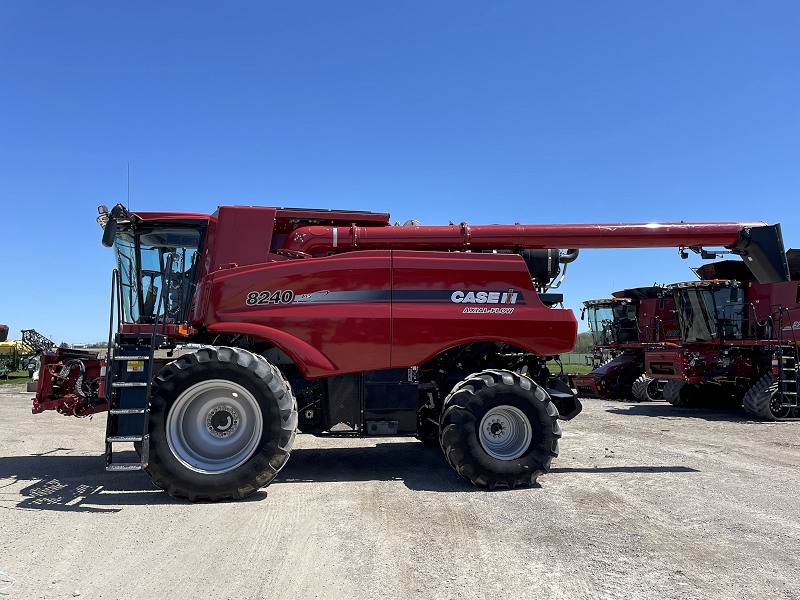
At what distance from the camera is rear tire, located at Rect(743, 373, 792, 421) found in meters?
13.2

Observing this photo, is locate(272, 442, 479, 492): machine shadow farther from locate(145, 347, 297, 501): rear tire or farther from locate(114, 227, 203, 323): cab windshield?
locate(114, 227, 203, 323): cab windshield

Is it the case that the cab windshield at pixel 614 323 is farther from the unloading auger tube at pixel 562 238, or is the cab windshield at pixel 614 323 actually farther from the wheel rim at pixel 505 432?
the wheel rim at pixel 505 432

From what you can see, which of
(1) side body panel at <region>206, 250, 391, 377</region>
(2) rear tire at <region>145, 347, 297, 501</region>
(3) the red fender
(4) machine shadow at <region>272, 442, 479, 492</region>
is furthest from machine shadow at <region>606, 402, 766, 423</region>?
(2) rear tire at <region>145, 347, 297, 501</region>

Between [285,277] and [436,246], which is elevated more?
[436,246]

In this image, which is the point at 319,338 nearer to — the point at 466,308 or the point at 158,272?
the point at 466,308

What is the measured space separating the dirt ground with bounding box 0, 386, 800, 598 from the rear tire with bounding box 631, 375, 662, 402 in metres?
10.6

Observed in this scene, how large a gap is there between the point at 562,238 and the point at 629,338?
14.7 metres

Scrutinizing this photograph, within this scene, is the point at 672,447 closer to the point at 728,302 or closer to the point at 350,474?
the point at 350,474

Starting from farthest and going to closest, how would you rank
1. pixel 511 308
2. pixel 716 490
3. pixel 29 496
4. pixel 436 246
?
1. pixel 436 246
2. pixel 511 308
3. pixel 716 490
4. pixel 29 496

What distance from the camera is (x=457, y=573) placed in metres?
3.88

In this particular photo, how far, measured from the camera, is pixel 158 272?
6895 mm

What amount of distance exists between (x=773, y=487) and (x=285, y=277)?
595cm

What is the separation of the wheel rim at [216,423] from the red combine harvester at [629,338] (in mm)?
15008

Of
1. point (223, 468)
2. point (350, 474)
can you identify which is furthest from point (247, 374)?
point (350, 474)
